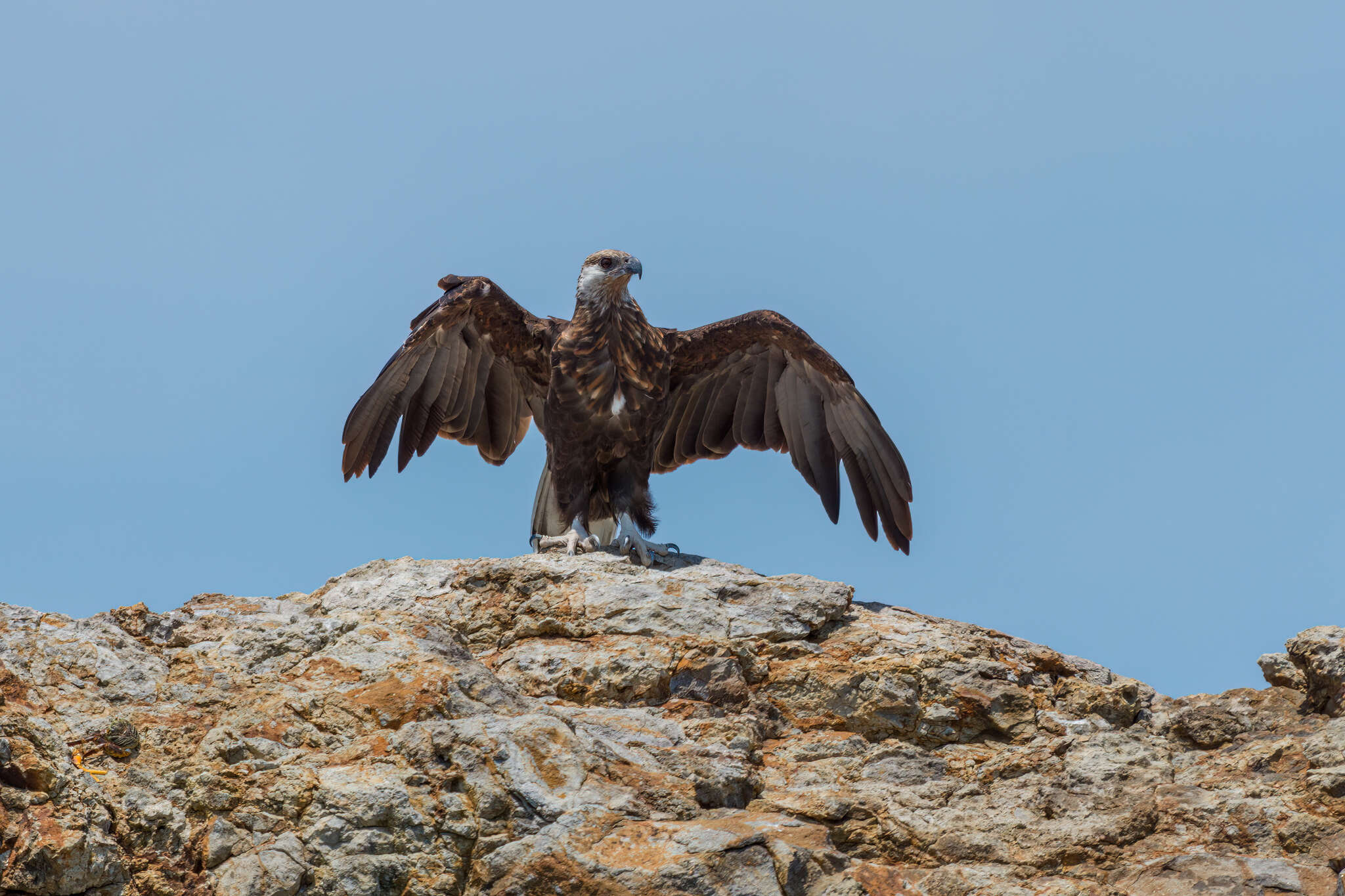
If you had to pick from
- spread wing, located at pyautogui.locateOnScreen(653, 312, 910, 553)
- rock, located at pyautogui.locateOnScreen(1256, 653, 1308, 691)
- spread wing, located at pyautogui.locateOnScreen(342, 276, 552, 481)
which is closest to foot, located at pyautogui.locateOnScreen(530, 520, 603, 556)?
spread wing, located at pyautogui.locateOnScreen(342, 276, 552, 481)

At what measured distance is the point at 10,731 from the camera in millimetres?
3570

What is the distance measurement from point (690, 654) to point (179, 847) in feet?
7.47

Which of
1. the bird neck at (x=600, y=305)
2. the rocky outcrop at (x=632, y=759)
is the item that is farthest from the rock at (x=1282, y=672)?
the bird neck at (x=600, y=305)

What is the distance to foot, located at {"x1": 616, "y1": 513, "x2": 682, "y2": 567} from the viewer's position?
685 centimetres

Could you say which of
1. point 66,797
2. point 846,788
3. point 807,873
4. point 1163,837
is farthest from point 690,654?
point 66,797

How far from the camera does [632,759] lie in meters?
4.11

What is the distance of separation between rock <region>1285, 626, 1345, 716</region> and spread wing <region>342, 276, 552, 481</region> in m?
5.23

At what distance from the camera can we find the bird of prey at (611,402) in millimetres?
7945

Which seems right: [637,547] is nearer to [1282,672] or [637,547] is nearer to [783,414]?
[783,414]

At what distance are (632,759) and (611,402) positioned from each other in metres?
4.11

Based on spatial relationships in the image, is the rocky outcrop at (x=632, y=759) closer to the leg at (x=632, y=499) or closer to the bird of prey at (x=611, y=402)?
the leg at (x=632, y=499)

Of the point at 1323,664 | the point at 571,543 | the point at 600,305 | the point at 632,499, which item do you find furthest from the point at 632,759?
the point at 600,305

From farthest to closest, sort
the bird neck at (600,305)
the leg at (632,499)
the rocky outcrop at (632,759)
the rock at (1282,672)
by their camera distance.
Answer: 1. the bird neck at (600,305)
2. the leg at (632,499)
3. the rock at (1282,672)
4. the rocky outcrop at (632,759)

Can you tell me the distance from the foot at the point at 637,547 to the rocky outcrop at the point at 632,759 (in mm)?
1058
